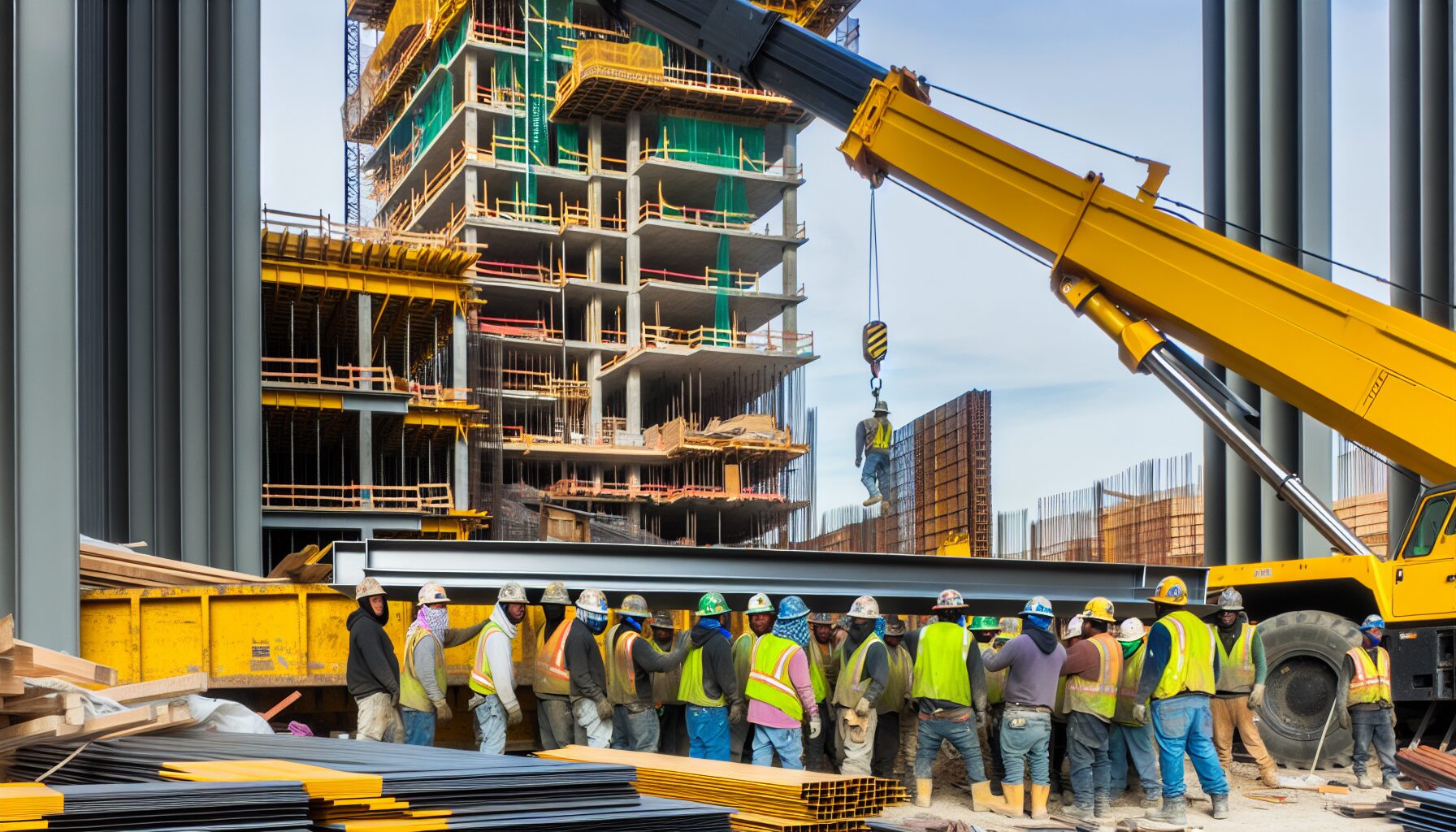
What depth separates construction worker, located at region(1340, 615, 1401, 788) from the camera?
1285 centimetres

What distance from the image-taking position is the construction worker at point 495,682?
11.2 m

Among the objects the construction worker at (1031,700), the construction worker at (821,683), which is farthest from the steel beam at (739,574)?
the construction worker at (1031,700)

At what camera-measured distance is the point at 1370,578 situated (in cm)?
1329

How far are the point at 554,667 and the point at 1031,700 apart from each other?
3891mm

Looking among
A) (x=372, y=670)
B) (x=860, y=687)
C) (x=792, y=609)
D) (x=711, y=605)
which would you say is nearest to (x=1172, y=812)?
(x=860, y=687)

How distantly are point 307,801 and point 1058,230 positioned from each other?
1012 centimetres

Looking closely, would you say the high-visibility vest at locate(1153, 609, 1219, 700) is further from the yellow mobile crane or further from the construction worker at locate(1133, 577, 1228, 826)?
the yellow mobile crane

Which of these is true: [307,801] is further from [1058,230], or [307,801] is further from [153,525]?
[153,525]

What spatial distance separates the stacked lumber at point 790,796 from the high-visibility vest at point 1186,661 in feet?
14.1

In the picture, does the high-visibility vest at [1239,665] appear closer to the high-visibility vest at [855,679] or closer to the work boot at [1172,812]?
the work boot at [1172,812]

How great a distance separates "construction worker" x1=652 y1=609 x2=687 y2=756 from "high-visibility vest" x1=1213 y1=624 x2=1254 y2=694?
4866mm

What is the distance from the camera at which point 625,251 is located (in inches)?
2437

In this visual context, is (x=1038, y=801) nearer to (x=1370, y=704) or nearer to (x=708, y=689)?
(x=708, y=689)

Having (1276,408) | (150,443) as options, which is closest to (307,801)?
(150,443)
